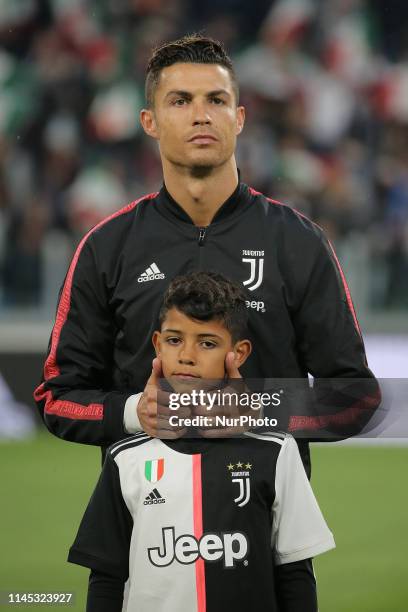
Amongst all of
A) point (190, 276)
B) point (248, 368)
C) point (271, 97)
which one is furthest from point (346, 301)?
point (271, 97)

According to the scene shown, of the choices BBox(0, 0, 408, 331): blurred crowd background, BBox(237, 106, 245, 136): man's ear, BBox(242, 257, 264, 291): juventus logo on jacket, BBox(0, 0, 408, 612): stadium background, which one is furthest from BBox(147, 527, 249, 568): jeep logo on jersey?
BBox(0, 0, 408, 331): blurred crowd background

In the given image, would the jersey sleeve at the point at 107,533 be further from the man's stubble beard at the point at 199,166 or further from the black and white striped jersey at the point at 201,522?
the man's stubble beard at the point at 199,166

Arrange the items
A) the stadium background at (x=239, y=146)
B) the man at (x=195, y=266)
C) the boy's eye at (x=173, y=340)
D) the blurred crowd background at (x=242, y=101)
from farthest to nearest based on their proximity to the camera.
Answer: the blurred crowd background at (x=242, y=101), the stadium background at (x=239, y=146), the man at (x=195, y=266), the boy's eye at (x=173, y=340)

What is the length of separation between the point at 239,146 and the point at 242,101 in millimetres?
491

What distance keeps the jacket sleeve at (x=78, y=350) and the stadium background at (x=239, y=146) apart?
450cm

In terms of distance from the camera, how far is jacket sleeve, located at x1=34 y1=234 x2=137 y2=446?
9.23ft

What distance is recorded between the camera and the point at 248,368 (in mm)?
2902

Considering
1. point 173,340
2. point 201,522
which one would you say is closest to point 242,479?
point 201,522

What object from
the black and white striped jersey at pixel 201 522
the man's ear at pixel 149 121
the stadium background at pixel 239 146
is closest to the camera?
the black and white striped jersey at pixel 201 522

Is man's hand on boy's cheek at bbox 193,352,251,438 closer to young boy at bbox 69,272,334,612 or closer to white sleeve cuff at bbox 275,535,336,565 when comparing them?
young boy at bbox 69,272,334,612

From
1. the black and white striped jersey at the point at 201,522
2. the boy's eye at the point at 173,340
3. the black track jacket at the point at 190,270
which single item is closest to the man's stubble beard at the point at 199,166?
the black track jacket at the point at 190,270

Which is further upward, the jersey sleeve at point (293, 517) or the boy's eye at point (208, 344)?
the boy's eye at point (208, 344)

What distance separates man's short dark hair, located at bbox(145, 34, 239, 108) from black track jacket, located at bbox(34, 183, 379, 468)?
12.3 inches

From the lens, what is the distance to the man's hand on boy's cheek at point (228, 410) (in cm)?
249
